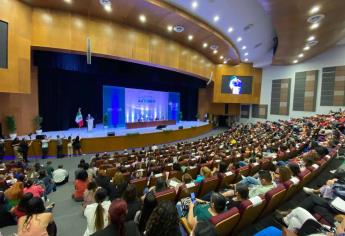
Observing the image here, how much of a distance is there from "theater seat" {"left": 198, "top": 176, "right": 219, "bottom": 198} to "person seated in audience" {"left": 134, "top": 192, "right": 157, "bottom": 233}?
1531 millimetres

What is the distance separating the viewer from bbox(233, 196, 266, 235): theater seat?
2318 millimetres

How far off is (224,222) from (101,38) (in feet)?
34.8

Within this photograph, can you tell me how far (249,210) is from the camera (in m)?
2.38

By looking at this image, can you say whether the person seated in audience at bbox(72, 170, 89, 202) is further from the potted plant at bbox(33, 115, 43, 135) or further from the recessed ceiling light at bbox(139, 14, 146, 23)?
the recessed ceiling light at bbox(139, 14, 146, 23)

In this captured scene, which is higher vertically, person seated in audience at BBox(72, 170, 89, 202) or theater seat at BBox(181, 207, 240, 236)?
theater seat at BBox(181, 207, 240, 236)

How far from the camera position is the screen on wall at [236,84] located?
854 inches

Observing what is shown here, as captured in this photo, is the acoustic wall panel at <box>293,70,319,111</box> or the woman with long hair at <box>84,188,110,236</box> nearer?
the woman with long hair at <box>84,188,110,236</box>

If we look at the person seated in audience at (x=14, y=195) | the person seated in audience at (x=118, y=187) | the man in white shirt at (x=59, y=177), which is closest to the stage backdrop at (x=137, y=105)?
the man in white shirt at (x=59, y=177)

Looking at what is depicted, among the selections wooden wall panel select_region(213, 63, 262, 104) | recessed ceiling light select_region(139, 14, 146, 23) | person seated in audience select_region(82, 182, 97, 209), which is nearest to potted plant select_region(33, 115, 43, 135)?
recessed ceiling light select_region(139, 14, 146, 23)

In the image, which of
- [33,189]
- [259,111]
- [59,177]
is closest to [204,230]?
[33,189]

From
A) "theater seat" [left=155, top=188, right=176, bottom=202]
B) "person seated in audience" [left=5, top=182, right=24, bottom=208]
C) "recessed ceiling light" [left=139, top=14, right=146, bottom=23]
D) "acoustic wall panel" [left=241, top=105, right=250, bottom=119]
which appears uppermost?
"recessed ceiling light" [left=139, top=14, right=146, bottom=23]

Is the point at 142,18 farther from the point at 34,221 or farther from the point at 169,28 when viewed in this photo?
the point at 34,221

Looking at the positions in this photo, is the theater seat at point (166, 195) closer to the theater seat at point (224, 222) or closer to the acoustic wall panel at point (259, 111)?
the theater seat at point (224, 222)

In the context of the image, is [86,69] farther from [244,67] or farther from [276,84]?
[276,84]
